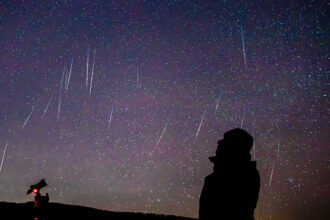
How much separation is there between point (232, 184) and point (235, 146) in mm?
861

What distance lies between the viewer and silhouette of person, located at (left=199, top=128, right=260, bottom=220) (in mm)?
6684

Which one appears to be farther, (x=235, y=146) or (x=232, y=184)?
(x=235, y=146)

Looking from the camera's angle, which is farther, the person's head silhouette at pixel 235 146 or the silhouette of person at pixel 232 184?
the person's head silhouette at pixel 235 146

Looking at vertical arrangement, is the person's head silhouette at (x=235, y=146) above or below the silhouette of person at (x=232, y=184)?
above

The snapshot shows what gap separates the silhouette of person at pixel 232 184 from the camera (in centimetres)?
668

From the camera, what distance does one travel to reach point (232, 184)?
6.70m

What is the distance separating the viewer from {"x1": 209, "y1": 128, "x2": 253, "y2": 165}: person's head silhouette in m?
6.99

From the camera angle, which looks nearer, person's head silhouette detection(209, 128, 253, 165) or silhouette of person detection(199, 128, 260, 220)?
silhouette of person detection(199, 128, 260, 220)

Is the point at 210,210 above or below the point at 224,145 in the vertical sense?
below

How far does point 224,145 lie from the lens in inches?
280

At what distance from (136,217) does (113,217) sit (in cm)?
245

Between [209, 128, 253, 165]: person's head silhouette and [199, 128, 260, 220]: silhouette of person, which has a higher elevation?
[209, 128, 253, 165]: person's head silhouette

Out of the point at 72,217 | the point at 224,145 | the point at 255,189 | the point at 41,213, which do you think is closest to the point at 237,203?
the point at 255,189

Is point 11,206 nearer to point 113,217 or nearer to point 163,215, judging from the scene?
point 113,217
